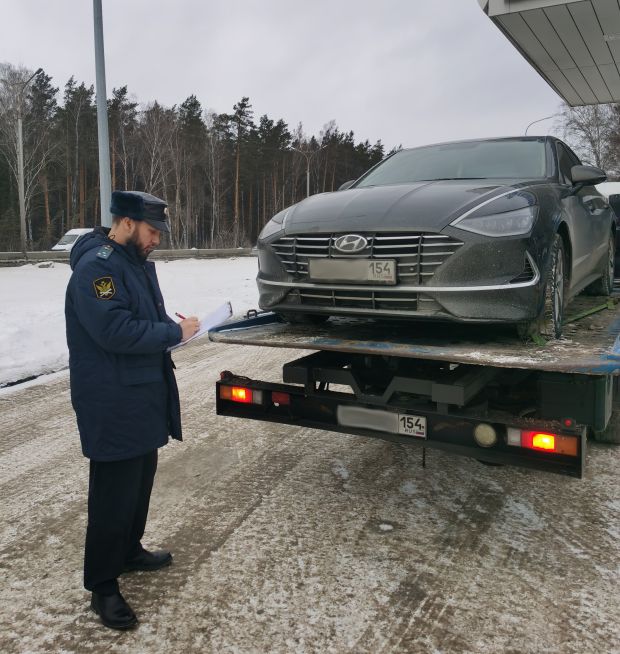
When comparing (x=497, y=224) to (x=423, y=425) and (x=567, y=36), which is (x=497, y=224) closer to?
(x=423, y=425)

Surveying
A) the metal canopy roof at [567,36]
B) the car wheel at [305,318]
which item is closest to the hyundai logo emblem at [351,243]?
the car wheel at [305,318]

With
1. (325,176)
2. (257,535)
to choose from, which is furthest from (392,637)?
(325,176)

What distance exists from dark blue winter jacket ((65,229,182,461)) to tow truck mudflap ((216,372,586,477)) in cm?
103

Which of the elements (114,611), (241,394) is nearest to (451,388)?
(241,394)

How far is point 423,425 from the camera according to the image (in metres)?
3.06

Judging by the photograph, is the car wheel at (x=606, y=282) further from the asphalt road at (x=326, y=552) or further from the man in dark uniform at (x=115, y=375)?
the man in dark uniform at (x=115, y=375)

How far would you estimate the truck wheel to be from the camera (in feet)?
13.9

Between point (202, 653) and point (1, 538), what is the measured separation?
4.82ft

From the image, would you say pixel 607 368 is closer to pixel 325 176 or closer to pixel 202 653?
pixel 202 653

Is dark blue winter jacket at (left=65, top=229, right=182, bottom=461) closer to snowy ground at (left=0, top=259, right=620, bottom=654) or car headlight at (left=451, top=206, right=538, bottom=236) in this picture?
snowy ground at (left=0, top=259, right=620, bottom=654)

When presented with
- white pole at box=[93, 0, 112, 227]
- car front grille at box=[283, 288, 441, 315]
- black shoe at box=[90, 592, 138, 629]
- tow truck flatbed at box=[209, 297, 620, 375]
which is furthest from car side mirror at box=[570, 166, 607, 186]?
white pole at box=[93, 0, 112, 227]

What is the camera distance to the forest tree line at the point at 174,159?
42.0m

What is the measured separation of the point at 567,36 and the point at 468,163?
7052 millimetres

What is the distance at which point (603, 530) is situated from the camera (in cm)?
320
